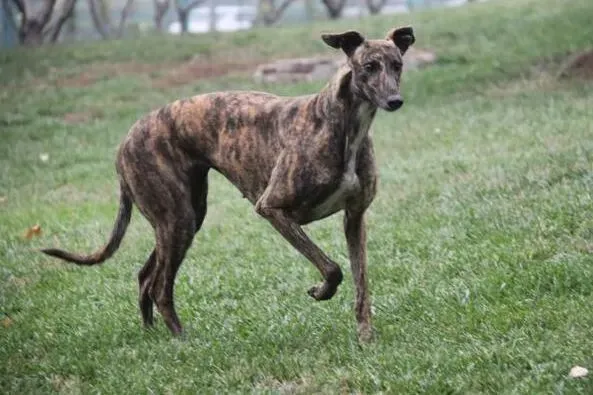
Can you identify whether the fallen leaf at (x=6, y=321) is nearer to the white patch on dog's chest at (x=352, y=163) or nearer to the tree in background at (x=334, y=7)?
the white patch on dog's chest at (x=352, y=163)

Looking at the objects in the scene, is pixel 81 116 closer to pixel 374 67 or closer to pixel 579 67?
pixel 579 67

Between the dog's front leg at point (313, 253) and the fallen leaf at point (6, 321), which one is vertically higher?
the dog's front leg at point (313, 253)

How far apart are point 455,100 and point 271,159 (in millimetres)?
10876

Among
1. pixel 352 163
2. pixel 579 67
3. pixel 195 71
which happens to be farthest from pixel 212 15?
pixel 352 163

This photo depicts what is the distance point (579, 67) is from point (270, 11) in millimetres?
23536

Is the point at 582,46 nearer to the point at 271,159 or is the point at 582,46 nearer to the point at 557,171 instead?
the point at 557,171

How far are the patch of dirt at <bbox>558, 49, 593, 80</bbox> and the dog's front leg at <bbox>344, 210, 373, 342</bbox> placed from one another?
10908mm

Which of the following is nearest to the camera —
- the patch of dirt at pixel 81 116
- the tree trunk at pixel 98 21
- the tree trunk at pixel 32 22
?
the patch of dirt at pixel 81 116

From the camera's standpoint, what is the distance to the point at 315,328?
6.66 meters

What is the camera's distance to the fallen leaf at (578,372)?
5.10 m

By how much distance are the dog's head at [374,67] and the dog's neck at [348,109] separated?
0.18ft

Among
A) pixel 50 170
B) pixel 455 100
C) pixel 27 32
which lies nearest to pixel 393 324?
pixel 50 170

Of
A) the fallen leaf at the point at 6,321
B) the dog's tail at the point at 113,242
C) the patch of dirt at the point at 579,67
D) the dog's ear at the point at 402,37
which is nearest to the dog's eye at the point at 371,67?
the dog's ear at the point at 402,37

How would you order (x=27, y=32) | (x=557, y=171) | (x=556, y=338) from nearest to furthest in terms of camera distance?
(x=556, y=338), (x=557, y=171), (x=27, y=32)
